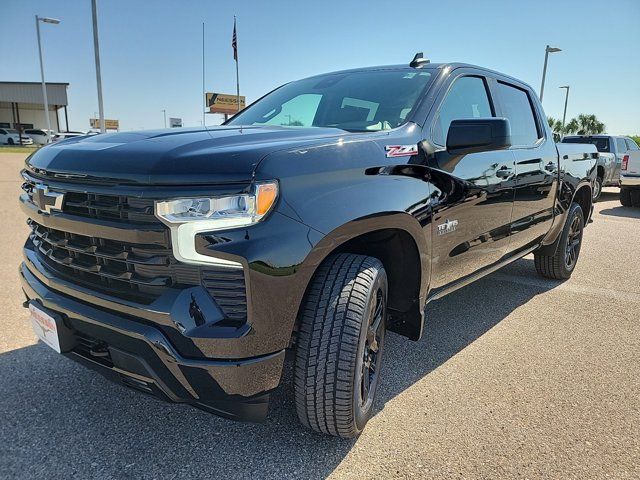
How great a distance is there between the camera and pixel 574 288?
15.8ft

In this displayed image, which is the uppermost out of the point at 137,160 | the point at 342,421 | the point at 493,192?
the point at 137,160

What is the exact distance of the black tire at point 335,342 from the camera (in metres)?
1.89

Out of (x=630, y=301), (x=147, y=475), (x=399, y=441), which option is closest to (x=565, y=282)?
(x=630, y=301)

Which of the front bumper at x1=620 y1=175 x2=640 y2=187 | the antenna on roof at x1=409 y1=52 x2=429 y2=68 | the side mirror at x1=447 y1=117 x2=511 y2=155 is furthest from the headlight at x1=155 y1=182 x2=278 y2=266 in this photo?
the front bumper at x1=620 y1=175 x2=640 y2=187

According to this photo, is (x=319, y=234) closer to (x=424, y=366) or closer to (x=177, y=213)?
(x=177, y=213)

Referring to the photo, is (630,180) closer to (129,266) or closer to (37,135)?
(129,266)

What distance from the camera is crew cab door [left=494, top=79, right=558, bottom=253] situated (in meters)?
3.51

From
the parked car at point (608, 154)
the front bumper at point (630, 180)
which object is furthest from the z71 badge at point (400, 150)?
the parked car at point (608, 154)

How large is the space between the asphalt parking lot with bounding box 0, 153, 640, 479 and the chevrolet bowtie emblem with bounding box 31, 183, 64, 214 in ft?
3.41

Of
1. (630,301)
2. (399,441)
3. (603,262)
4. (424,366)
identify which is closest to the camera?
(399,441)

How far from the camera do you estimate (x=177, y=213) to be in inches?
Result: 64.4

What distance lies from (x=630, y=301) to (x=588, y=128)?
56741 mm

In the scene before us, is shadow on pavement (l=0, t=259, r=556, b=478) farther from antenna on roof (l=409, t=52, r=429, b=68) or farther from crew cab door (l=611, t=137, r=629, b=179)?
crew cab door (l=611, t=137, r=629, b=179)

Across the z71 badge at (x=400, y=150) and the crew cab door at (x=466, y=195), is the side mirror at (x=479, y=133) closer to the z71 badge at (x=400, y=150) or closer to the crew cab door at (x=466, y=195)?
the crew cab door at (x=466, y=195)
